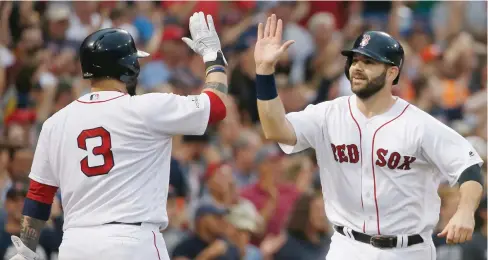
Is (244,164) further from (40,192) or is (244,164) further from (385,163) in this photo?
(40,192)

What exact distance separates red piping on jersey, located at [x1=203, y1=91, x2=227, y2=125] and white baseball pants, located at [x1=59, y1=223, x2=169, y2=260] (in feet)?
2.13

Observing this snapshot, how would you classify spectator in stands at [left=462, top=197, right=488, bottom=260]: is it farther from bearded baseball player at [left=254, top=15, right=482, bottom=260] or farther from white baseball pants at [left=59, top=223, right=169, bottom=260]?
white baseball pants at [left=59, top=223, right=169, bottom=260]

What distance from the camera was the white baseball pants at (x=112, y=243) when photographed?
17.8 feet

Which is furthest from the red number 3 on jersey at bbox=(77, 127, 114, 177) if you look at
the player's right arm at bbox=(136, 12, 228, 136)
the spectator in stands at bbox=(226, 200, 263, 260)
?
the spectator in stands at bbox=(226, 200, 263, 260)

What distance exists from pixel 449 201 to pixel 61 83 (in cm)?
380

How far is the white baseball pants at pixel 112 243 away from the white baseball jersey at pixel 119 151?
0.04 metres

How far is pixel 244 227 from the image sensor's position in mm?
8984

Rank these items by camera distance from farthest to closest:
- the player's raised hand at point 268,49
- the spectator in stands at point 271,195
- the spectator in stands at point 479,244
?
the spectator in stands at point 271,195
the spectator in stands at point 479,244
the player's raised hand at point 268,49

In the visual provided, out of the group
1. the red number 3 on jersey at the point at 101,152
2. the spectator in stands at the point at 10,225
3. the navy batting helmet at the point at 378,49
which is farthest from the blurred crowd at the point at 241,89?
the navy batting helmet at the point at 378,49

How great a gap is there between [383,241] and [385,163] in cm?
44

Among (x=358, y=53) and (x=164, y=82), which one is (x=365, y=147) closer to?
(x=358, y=53)

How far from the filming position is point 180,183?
29.2 ft

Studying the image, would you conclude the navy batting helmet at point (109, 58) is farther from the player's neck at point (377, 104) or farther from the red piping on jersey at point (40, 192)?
the player's neck at point (377, 104)

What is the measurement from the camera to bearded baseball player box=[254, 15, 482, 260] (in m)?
6.05
